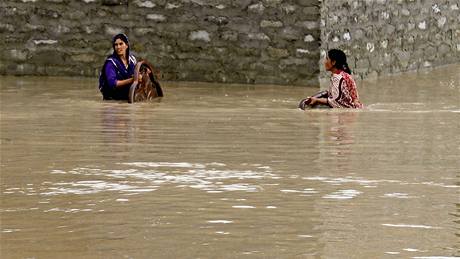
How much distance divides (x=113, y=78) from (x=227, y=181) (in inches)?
268

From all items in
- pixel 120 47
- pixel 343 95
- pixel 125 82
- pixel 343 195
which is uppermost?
pixel 120 47

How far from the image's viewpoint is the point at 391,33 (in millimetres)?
19234

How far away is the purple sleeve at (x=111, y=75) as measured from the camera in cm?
1478

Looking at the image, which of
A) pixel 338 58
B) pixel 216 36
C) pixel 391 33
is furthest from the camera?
pixel 391 33

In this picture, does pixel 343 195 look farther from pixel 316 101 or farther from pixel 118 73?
pixel 118 73

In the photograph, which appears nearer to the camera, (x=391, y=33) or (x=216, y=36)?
(x=216, y=36)

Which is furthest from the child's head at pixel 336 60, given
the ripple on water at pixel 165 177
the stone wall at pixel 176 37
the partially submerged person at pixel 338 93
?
the ripple on water at pixel 165 177

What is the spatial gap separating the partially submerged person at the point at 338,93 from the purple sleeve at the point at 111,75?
217 centimetres

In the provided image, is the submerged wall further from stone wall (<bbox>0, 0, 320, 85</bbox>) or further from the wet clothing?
the wet clothing

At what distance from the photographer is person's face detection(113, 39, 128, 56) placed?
15.0 m

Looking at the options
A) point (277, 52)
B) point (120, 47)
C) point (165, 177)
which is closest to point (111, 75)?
point (120, 47)

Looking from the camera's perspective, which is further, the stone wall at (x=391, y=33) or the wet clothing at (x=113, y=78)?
the stone wall at (x=391, y=33)

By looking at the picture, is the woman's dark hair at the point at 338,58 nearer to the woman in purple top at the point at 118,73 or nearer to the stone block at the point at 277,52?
the woman in purple top at the point at 118,73

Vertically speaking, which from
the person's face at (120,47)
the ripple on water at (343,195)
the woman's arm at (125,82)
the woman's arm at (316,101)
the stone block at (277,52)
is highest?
the person's face at (120,47)
